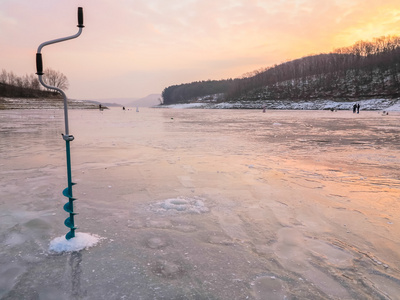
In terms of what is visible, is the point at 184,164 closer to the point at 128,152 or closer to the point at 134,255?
the point at 128,152

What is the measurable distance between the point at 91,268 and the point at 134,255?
17.0 inches

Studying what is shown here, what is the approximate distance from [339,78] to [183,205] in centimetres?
13008

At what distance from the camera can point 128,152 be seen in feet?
28.7

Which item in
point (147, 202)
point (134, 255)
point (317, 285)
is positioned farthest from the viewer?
point (147, 202)

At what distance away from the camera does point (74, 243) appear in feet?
9.61

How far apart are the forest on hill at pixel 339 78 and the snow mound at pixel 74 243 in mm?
92982

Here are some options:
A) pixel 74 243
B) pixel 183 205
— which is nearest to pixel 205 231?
pixel 183 205

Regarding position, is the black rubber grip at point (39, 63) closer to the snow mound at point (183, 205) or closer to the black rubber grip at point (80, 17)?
the black rubber grip at point (80, 17)

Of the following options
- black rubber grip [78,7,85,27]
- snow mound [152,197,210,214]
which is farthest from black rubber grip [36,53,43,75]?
snow mound [152,197,210,214]

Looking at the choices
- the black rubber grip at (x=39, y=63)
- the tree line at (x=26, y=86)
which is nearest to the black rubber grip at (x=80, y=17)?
the black rubber grip at (x=39, y=63)

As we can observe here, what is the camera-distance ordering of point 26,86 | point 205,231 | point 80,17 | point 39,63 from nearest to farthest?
point 39,63 → point 80,17 → point 205,231 → point 26,86

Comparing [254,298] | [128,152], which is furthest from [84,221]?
[128,152]

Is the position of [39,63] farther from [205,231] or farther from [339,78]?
[339,78]

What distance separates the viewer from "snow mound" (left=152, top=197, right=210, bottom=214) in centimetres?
403
